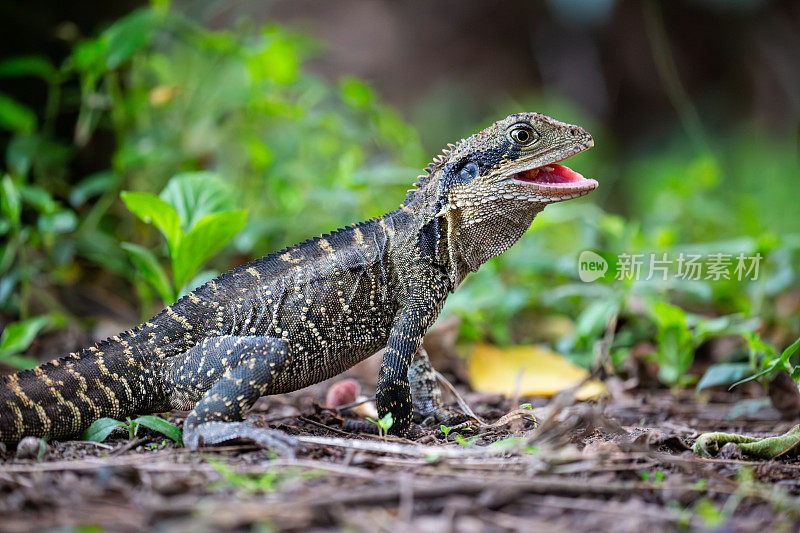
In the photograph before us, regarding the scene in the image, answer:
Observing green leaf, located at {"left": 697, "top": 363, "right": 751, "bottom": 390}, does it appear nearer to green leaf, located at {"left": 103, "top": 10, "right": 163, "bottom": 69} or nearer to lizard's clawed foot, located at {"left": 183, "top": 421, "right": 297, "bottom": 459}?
lizard's clawed foot, located at {"left": 183, "top": 421, "right": 297, "bottom": 459}

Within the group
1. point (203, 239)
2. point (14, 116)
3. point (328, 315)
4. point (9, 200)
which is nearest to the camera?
Answer: point (328, 315)

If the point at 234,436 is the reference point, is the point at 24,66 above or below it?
above

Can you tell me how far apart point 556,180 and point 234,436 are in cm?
289

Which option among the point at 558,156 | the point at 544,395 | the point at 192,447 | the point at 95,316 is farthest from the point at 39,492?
the point at 95,316

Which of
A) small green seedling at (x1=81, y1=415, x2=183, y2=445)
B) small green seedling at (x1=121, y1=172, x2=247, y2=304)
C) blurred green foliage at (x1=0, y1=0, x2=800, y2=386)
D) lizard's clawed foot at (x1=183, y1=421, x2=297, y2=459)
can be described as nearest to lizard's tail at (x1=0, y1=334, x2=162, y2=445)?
small green seedling at (x1=81, y1=415, x2=183, y2=445)

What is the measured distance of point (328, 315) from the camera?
4.57 m

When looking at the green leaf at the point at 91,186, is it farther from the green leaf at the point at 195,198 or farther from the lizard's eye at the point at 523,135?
the lizard's eye at the point at 523,135

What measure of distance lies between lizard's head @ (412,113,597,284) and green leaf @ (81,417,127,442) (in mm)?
2530

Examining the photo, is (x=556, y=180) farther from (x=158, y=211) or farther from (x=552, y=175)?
(x=158, y=211)

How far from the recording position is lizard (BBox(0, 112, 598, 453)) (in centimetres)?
400

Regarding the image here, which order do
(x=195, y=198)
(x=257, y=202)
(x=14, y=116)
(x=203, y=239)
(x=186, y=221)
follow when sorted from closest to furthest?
(x=203, y=239)
(x=186, y=221)
(x=195, y=198)
(x=14, y=116)
(x=257, y=202)

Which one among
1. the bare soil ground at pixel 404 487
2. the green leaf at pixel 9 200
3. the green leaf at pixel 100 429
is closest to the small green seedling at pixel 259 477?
the bare soil ground at pixel 404 487

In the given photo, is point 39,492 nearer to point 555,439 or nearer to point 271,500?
point 271,500

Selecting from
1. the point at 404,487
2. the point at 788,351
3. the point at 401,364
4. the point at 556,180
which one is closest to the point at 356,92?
the point at 556,180
